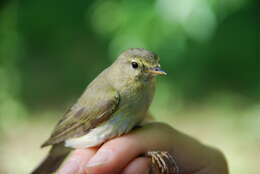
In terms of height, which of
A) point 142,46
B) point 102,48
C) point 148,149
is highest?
point 102,48

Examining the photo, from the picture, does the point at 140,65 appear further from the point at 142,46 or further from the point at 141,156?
the point at 142,46

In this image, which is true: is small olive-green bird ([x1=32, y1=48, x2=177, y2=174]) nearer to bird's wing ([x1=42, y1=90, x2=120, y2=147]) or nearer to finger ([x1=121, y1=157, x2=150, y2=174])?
bird's wing ([x1=42, y1=90, x2=120, y2=147])

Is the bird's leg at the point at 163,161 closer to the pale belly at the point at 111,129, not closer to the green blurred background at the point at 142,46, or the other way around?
the pale belly at the point at 111,129

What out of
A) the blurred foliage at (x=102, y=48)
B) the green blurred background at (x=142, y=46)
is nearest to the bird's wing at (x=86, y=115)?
the green blurred background at (x=142, y=46)

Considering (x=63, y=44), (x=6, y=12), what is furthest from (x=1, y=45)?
(x=63, y=44)

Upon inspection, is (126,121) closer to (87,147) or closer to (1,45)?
(87,147)

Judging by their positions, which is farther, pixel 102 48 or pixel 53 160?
pixel 102 48

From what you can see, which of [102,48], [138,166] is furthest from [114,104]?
[102,48]

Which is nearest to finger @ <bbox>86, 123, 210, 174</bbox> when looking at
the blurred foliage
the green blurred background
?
the green blurred background
